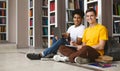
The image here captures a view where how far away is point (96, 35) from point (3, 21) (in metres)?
8.77

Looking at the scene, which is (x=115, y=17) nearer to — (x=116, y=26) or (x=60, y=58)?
(x=116, y=26)

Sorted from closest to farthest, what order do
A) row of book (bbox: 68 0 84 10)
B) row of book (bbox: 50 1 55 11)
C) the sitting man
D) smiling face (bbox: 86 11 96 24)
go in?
smiling face (bbox: 86 11 96 24), the sitting man, row of book (bbox: 68 0 84 10), row of book (bbox: 50 1 55 11)

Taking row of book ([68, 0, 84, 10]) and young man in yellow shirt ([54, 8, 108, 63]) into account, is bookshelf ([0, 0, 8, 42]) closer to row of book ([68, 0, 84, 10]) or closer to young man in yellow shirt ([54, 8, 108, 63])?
row of book ([68, 0, 84, 10])

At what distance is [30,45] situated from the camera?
905cm

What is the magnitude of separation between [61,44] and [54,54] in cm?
24

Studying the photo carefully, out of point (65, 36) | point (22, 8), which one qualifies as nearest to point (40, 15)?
point (22, 8)

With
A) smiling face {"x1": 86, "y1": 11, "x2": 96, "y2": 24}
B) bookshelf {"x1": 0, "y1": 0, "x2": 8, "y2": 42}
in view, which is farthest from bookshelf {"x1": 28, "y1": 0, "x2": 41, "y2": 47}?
smiling face {"x1": 86, "y1": 11, "x2": 96, "y2": 24}

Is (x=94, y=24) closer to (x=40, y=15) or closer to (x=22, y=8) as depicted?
(x=40, y=15)

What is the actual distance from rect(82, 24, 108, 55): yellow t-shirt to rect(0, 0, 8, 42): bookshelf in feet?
27.7

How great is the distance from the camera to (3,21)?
39.9ft

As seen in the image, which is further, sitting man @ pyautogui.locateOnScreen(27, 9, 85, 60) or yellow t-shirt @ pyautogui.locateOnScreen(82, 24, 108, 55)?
sitting man @ pyautogui.locateOnScreen(27, 9, 85, 60)

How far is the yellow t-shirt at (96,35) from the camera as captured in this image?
393 centimetres

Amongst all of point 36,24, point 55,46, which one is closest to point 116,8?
point 55,46

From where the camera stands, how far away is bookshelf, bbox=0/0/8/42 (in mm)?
12117
